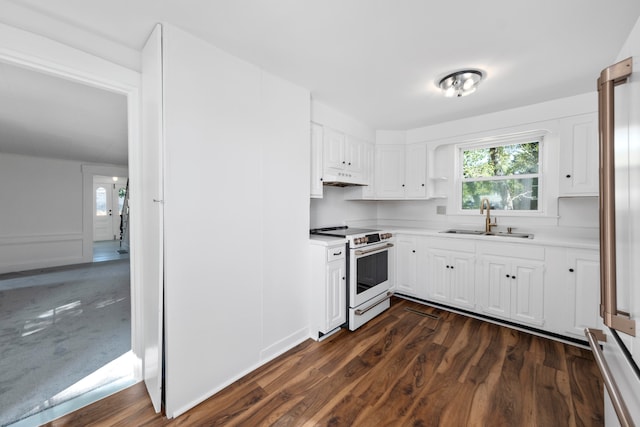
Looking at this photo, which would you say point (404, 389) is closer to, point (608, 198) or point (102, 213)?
point (608, 198)

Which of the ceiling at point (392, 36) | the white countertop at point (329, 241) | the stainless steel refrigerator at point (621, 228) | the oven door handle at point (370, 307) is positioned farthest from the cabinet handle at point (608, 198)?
the oven door handle at point (370, 307)

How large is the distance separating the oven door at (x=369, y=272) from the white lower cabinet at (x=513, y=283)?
3.30ft

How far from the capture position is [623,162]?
28.8 inches

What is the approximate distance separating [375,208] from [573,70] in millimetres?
2659

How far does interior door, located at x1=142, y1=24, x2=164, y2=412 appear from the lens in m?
1.49

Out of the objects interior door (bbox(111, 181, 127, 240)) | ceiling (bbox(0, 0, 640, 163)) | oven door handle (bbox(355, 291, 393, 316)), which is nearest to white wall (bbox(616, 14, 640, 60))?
ceiling (bbox(0, 0, 640, 163))

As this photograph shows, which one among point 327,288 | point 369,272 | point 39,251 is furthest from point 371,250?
point 39,251

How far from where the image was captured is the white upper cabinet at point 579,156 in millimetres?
2369

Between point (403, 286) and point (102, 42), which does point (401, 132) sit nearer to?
point (403, 286)

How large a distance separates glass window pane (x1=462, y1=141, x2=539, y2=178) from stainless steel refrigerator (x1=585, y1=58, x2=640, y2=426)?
2.63 metres

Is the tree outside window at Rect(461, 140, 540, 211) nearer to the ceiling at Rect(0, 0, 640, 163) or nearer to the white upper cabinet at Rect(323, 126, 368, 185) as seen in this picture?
the ceiling at Rect(0, 0, 640, 163)

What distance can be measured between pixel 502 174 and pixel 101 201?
37.7 feet

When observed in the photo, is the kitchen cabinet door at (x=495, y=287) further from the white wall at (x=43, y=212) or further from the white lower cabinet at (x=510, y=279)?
the white wall at (x=43, y=212)

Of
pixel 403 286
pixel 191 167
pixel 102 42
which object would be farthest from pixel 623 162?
pixel 403 286
